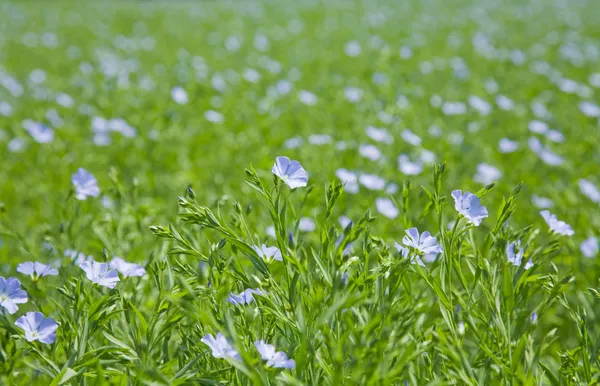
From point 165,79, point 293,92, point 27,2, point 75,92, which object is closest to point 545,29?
point 293,92

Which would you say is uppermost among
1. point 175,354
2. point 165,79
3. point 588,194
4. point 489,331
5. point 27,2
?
point 489,331

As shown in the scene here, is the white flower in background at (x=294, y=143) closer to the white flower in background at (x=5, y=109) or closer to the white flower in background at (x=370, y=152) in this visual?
the white flower in background at (x=370, y=152)

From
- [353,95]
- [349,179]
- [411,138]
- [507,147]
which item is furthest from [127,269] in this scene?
[353,95]

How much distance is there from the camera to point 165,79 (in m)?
4.95

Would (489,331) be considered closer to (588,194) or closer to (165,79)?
(588,194)

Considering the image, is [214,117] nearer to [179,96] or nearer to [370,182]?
[179,96]

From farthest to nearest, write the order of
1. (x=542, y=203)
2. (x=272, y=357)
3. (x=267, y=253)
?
1. (x=542, y=203)
2. (x=267, y=253)
3. (x=272, y=357)

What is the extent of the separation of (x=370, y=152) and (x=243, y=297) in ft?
5.71

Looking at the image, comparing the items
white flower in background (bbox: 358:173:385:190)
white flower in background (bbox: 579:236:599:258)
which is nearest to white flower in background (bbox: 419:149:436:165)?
white flower in background (bbox: 358:173:385:190)

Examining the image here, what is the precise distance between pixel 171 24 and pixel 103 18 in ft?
4.28

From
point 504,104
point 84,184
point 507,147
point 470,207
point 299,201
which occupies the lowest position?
point 504,104

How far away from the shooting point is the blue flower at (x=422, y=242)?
1.35 metres

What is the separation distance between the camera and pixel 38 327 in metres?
1.33

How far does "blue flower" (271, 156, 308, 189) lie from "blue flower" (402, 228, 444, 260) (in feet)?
1.00
